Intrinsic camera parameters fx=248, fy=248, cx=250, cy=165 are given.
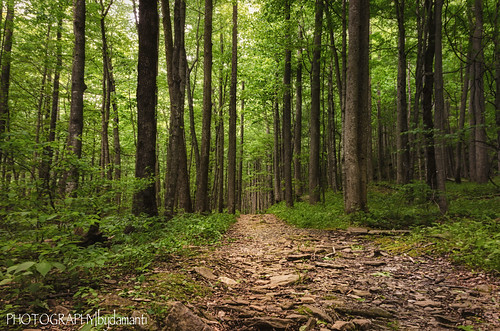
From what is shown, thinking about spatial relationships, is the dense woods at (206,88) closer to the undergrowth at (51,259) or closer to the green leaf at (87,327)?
the undergrowth at (51,259)

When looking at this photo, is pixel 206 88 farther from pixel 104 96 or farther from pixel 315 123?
pixel 104 96

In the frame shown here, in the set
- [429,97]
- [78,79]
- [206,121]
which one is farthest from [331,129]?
[78,79]

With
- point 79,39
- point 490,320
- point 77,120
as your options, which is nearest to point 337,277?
point 490,320

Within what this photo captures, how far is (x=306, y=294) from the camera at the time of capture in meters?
3.38

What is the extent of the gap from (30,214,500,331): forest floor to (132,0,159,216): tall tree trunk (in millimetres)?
2953

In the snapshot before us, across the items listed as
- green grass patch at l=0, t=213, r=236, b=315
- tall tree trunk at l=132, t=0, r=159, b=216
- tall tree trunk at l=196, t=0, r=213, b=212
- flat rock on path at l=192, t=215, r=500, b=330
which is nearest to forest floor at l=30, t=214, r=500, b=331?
flat rock on path at l=192, t=215, r=500, b=330

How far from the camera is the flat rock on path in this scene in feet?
8.63

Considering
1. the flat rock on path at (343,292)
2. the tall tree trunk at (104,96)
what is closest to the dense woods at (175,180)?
the flat rock on path at (343,292)

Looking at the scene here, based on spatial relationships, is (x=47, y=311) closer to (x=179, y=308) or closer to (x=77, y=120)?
(x=179, y=308)

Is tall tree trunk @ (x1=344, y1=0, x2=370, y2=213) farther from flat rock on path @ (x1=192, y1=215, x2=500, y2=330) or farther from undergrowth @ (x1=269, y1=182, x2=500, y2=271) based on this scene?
flat rock on path @ (x1=192, y1=215, x2=500, y2=330)

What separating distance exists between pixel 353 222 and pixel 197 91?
57.8 feet

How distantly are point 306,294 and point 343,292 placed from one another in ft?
1.72

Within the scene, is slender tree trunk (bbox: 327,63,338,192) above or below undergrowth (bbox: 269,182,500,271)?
above

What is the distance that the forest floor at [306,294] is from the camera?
2.57 m
